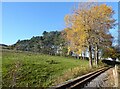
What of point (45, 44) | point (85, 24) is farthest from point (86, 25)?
point (45, 44)

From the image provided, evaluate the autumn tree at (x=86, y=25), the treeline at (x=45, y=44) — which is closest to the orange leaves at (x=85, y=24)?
the autumn tree at (x=86, y=25)

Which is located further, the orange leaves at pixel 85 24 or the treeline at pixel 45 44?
the treeline at pixel 45 44

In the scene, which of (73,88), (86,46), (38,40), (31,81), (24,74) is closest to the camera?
(73,88)

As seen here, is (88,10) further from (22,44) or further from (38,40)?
(22,44)

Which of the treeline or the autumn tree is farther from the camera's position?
the treeline

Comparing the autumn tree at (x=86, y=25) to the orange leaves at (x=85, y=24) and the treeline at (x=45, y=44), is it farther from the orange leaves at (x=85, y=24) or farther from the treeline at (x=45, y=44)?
the treeline at (x=45, y=44)

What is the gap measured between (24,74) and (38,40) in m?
107

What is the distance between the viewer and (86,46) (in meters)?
38.9

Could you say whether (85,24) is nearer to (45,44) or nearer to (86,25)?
(86,25)

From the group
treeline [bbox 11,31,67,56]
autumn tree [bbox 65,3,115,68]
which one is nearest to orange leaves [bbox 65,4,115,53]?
autumn tree [bbox 65,3,115,68]

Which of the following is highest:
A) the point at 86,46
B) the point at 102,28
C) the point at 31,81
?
the point at 102,28

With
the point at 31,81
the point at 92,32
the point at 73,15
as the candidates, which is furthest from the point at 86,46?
the point at 31,81

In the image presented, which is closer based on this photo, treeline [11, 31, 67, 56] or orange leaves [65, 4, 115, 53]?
orange leaves [65, 4, 115, 53]

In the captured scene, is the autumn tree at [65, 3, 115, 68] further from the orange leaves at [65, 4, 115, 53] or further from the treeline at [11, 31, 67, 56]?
the treeline at [11, 31, 67, 56]
